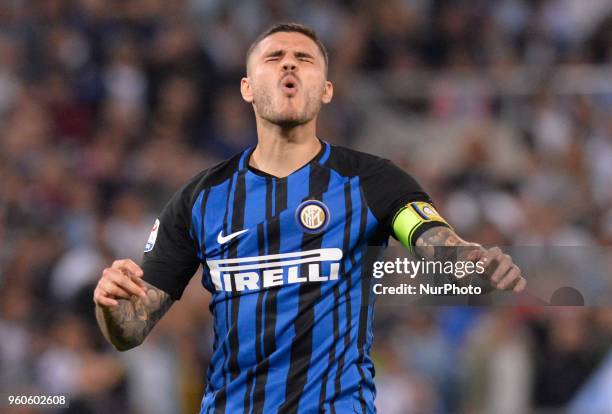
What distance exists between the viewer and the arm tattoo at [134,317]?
3695 mm

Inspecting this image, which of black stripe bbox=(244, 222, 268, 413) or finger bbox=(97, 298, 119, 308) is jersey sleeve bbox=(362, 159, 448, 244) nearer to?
black stripe bbox=(244, 222, 268, 413)

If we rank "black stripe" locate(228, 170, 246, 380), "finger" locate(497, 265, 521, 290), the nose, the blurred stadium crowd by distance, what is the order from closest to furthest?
"finger" locate(497, 265, 521, 290)
"black stripe" locate(228, 170, 246, 380)
the nose
the blurred stadium crowd

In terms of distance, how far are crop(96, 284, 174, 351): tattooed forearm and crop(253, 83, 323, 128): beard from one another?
2.36 ft

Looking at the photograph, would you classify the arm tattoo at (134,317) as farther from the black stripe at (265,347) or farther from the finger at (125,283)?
the black stripe at (265,347)

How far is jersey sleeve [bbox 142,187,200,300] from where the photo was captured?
389 centimetres

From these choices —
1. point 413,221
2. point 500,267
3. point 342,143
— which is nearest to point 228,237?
point 413,221

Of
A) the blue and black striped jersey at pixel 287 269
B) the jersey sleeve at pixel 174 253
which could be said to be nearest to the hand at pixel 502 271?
the blue and black striped jersey at pixel 287 269

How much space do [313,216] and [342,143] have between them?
239 inches

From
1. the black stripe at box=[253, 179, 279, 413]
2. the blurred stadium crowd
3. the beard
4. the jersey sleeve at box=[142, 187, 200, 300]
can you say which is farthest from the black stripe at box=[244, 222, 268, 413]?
the blurred stadium crowd

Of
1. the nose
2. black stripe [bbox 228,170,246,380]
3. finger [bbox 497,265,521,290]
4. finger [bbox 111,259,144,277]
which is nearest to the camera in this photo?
finger [bbox 497,265,521,290]

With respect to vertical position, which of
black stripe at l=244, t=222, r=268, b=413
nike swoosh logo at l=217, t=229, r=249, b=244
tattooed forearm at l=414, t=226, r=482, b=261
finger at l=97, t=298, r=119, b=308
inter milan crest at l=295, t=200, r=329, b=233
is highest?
inter milan crest at l=295, t=200, r=329, b=233

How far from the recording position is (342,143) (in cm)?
977

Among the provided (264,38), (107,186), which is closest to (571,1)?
(107,186)

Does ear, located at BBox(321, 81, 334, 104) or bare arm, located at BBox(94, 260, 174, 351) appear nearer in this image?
bare arm, located at BBox(94, 260, 174, 351)
